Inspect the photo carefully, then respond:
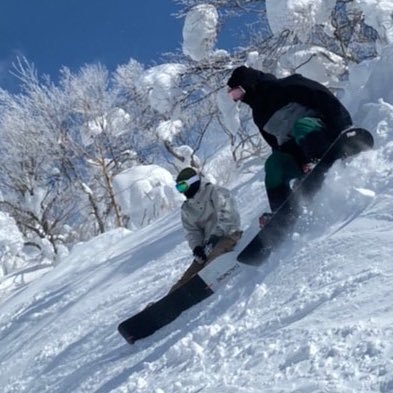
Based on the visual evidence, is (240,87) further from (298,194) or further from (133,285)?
(133,285)

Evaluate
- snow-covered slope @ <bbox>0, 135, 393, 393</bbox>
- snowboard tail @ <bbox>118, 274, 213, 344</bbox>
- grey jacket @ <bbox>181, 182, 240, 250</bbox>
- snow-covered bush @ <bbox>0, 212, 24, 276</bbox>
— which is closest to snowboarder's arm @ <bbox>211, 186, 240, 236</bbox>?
grey jacket @ <bbox>181, 182, 240, 250</bbox>

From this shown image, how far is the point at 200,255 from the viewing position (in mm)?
5715

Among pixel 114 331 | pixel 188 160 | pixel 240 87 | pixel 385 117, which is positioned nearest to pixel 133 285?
pixel 114 331

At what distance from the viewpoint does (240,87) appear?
575 centimetres

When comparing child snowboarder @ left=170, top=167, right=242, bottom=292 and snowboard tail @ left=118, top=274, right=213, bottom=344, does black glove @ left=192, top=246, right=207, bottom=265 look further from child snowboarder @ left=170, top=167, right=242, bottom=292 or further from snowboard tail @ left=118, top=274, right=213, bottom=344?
snowboard tail @ left=118, top=274, right=213, bottom=344

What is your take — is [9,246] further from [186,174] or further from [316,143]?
[316,143]

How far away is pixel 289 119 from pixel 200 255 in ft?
4.43

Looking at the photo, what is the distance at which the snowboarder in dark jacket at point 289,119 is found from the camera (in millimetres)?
5277

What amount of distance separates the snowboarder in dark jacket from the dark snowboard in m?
0.09

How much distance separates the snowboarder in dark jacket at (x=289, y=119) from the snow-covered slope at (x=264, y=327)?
305 millimetres

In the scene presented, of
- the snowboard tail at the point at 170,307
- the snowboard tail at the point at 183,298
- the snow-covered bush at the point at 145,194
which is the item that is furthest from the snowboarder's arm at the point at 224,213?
the snow-covered bush at the point at 145,194

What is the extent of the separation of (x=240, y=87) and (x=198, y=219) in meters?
1.19

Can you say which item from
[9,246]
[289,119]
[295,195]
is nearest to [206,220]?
[295,195]

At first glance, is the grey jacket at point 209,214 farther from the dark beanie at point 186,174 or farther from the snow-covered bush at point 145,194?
the snow-covered bush at point 145,194
